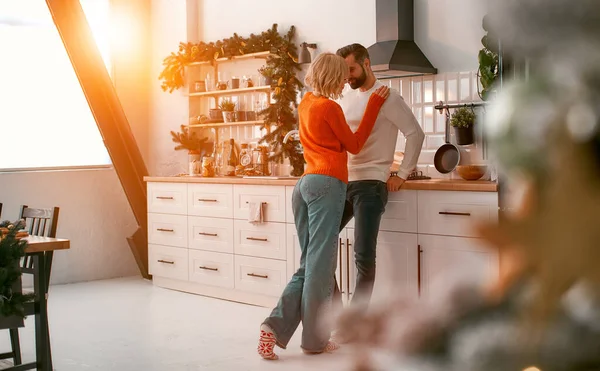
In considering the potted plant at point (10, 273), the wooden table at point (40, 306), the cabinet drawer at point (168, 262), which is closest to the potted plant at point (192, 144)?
the cabinet drawer at point (168, 262)

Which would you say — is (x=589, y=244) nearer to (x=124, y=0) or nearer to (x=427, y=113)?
(x=427, y=113)

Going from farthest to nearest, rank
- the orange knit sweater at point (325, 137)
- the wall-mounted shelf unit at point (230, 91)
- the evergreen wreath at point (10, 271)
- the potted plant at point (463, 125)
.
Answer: the wall-mounted shelf unit at point (230, 91)
the potted plant at point (463, 125)
the orange knit sweater at point (325, 137)
the evergreen wreath at point (10, 271)

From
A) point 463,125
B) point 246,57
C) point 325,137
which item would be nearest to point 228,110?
point 246,57

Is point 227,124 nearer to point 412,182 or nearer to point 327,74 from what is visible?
point 412,182

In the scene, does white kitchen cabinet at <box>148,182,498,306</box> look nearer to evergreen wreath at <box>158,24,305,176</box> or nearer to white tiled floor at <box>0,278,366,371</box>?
white tiled floor at <box>0,278,366,371</box>

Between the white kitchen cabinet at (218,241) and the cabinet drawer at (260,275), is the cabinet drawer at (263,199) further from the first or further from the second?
the cabinet drawer at (260,275)

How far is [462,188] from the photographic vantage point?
392 cm

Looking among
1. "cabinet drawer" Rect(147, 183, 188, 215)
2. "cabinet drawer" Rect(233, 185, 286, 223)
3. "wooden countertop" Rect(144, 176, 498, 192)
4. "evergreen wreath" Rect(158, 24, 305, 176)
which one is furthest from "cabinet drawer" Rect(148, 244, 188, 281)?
"evergreen wreath" Rect(158, 24, 305, 176)

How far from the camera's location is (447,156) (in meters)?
4.71

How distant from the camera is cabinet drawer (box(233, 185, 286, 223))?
4.86 m

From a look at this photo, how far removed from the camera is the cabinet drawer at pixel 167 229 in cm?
560

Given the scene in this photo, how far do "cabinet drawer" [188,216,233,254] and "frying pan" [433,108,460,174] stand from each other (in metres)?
1.54

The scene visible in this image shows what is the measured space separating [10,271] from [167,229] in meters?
3.24

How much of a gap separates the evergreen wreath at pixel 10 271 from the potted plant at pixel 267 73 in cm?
314
